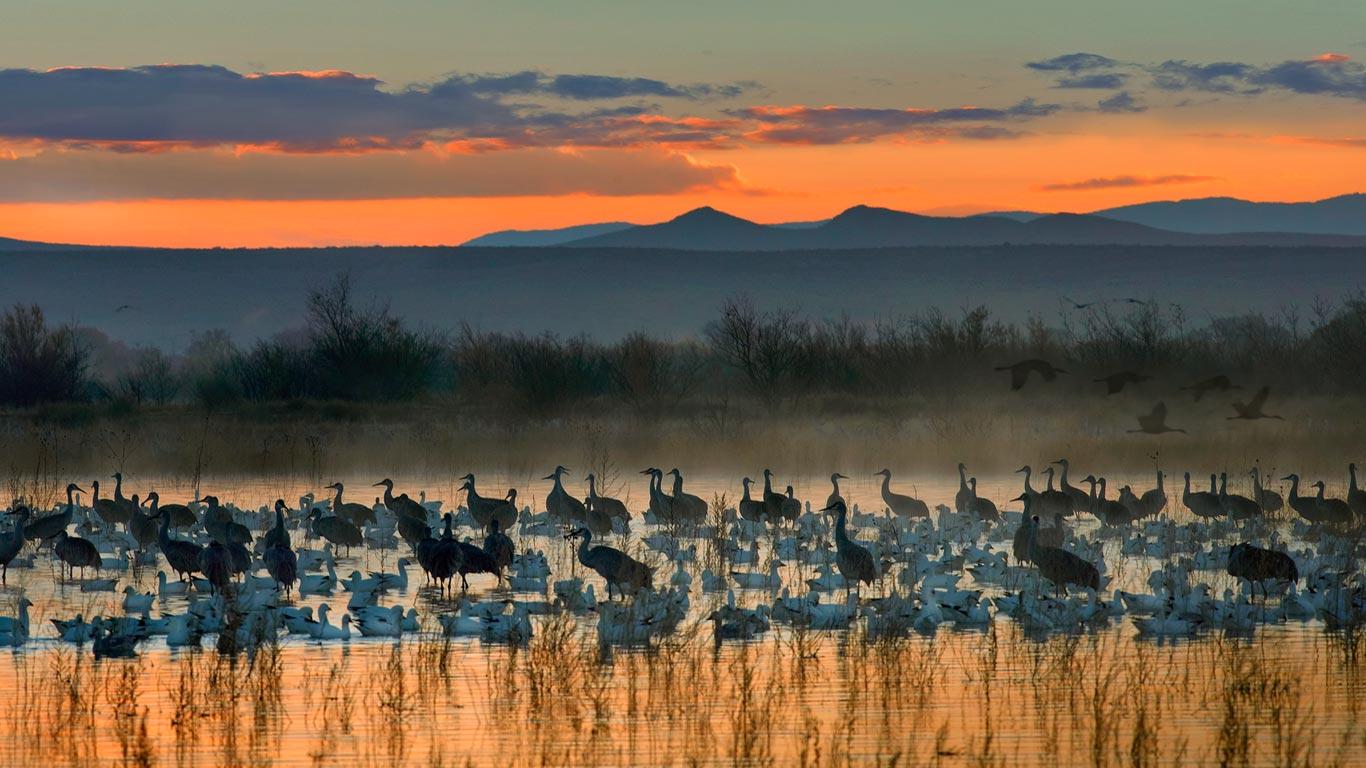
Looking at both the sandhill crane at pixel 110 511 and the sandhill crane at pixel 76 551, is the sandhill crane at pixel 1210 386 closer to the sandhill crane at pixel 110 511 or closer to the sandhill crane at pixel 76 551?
the sandhill crane at pixel 110 511

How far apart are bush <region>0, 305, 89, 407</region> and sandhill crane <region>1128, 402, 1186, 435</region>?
22.7 m

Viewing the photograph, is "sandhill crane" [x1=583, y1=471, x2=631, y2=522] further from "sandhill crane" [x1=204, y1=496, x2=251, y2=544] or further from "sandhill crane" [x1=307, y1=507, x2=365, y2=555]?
"sandhill crane" [x1=204, y1=496, x2=251, y2=544]

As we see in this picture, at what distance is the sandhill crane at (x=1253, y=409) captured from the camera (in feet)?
101

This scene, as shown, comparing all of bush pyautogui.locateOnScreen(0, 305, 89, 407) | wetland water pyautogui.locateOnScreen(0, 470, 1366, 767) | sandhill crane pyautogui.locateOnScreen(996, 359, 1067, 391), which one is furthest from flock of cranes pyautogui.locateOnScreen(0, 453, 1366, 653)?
bush pyautogui.locateOnScreen(0, 305, 89, 407)

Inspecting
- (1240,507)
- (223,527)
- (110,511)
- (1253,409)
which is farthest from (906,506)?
(1253,409)

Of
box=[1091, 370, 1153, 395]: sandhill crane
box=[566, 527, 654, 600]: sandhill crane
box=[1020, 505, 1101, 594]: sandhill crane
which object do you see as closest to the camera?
box=[1020, 505, 1101, 594]: sandhill crane

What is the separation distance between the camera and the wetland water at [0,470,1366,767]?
9.55m

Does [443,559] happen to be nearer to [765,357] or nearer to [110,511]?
[110,511]

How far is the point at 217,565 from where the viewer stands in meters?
14.9

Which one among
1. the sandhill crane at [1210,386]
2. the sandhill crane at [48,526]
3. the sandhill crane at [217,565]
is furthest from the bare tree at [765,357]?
the sandhill crane at [217,565]

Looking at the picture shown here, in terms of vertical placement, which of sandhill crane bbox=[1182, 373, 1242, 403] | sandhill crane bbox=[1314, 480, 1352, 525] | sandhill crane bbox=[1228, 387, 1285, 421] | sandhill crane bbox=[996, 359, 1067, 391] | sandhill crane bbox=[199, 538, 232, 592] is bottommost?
sandhill crane bbox=[199, 538, 232, 592]

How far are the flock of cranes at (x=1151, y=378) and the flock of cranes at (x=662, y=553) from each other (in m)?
7.02

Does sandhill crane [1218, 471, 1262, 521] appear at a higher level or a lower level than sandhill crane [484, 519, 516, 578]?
higher

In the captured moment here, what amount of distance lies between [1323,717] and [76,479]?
69.8 feet
